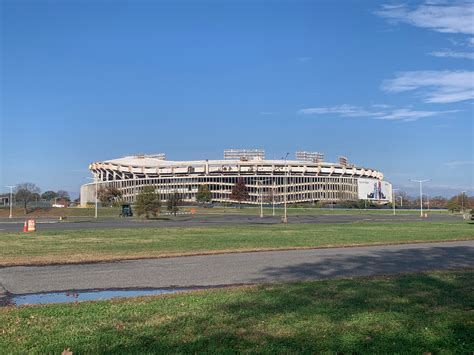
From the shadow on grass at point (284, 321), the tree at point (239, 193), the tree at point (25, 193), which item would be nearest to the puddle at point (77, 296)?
the shadow on grass at point (284, 321)

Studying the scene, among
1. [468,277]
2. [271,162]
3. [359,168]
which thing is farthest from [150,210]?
[359,168]

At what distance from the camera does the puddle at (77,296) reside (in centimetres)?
991

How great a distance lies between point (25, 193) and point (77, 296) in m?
116

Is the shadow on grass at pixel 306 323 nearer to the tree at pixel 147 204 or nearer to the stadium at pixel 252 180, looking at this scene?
the tree at pixel 147 204

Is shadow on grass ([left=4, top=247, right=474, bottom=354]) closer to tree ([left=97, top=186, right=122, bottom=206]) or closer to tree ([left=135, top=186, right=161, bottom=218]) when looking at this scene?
tree ([left=135, top=186, right=161, bottom=218])

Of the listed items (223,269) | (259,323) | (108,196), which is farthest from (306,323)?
(108,196)

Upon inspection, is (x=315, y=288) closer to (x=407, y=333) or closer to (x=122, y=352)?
(x=407, y=333)

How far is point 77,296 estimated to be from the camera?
10.4 meters

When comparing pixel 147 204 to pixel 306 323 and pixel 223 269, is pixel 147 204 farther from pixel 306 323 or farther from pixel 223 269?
pixel 306 323

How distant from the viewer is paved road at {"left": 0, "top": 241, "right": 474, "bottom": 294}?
12.2 m

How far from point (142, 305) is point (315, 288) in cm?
355

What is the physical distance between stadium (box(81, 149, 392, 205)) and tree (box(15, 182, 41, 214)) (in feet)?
138

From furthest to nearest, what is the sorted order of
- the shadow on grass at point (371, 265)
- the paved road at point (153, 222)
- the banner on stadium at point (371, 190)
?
the banner on stadium at point (371, 190) → the paved road at point (153, 222) → the shadow on grass at point (371, 265)

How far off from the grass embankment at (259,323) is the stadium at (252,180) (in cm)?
16298
